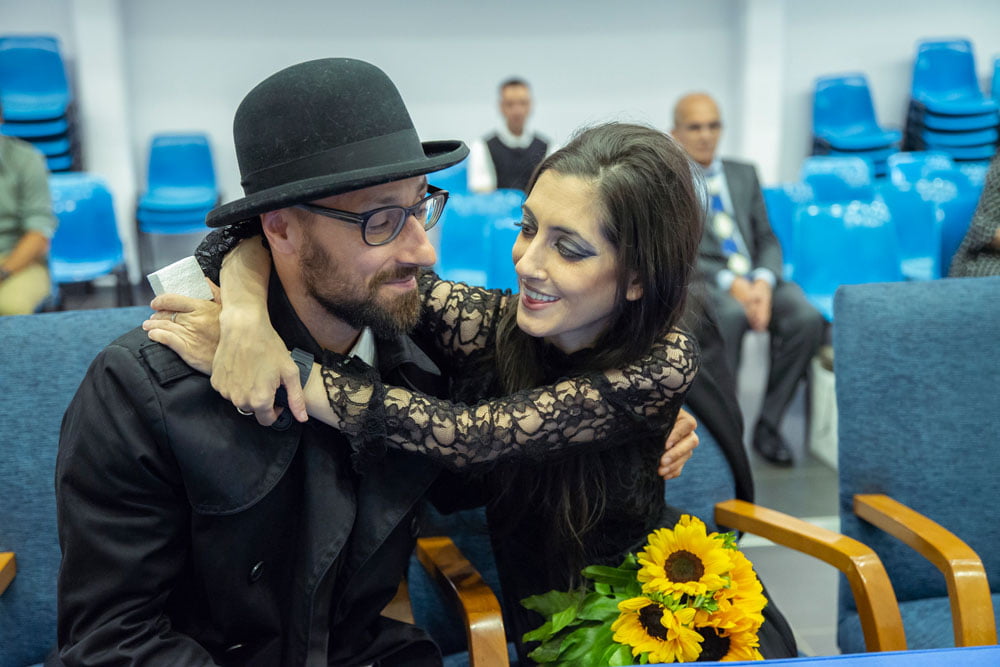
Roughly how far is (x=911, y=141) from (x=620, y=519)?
7.10 m

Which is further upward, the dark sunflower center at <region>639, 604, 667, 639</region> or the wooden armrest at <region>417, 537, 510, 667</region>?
the dark sunflower center at <region>639, 604, 667, 639</region>

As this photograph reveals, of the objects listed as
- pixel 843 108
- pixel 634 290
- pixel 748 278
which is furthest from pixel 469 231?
pixel 843 108

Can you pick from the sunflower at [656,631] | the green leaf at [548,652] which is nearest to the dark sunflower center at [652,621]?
the sunflower at [656,631]

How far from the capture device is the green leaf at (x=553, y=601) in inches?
62.5

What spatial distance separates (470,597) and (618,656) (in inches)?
12.0

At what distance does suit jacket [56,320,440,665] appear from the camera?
51.8 inches

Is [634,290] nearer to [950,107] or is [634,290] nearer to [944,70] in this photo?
[950,107]

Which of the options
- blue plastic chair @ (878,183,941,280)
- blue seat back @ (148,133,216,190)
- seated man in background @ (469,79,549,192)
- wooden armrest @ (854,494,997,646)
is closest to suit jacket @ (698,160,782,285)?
blue plastic chair @ (878,183,941,280)

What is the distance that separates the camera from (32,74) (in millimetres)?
6508

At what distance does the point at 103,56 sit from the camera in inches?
265

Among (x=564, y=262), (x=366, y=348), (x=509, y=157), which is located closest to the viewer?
(x=564, y=262)

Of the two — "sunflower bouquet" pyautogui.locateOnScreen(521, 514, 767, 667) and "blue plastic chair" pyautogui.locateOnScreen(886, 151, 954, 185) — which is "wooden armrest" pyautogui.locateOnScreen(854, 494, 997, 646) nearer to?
"sunflower bouquet" pyautogui.locateOnScreen(521, 514, 767, 667)

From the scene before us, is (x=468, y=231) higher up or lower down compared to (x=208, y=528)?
lower down

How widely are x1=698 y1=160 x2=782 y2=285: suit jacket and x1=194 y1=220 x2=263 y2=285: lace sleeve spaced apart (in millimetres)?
3198
